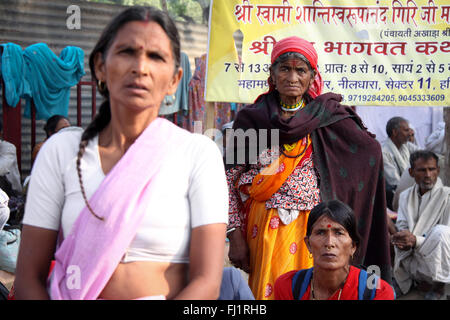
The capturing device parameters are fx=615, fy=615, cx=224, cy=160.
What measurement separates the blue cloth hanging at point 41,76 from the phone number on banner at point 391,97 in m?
4.44

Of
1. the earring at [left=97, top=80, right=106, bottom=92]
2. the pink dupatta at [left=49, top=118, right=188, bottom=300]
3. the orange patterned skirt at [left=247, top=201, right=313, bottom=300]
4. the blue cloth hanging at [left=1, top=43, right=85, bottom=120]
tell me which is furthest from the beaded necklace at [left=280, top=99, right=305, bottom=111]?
the blue cloth hanging at [left=1, top=43, right=85, bottom=120]

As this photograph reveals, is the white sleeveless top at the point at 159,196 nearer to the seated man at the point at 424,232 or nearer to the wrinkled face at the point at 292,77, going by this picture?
the wrinkled face at the point at 292,77

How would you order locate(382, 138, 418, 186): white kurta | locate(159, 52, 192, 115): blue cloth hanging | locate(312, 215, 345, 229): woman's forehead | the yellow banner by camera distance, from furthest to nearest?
locate(159, 52, 192, 115): blue cloth hanging, locate(382, 138, 418, 186): white kurta, the yellow banner, locate(312, 215, 345, 229): woman's forehead

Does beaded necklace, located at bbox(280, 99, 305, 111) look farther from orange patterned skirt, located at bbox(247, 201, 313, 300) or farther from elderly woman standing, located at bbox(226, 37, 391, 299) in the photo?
orange patterned skirt, located at bbox(247, 201, 313, 300)

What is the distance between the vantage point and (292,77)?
145 inches

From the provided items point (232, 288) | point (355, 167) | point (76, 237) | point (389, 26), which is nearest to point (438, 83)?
point (389, 26)

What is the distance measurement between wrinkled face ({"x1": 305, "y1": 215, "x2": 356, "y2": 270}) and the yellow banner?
2.11 meters

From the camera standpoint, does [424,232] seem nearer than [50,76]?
Yes

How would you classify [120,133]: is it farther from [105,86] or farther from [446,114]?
[446,114]

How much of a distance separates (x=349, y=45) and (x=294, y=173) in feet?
6.41

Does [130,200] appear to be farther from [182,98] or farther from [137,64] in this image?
[182,98]

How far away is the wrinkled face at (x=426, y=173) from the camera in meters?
6.31

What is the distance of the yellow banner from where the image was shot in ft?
16.6

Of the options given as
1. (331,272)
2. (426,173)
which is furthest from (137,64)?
(426,173)
